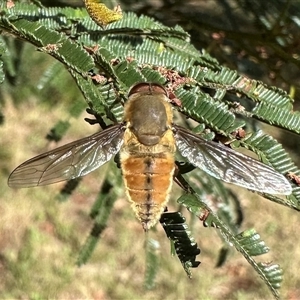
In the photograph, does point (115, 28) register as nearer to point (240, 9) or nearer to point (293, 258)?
point (240, 9)

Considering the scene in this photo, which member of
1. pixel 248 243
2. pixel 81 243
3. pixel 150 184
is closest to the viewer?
pixel 248 243

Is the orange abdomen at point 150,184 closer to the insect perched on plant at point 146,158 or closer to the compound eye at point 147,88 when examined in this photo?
the insect perched on plant at point 146,158

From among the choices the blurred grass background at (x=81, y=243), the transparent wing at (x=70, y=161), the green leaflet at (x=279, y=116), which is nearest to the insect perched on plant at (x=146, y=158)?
the transparent wing at (x=70, y=161)

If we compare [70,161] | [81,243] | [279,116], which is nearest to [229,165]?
[279,116]

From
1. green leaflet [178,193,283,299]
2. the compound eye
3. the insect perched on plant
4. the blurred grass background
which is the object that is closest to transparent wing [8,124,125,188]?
the insect perched on plant

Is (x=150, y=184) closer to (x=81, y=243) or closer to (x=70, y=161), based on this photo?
(x=70, y=161)

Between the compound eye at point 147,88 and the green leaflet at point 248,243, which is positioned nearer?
the green leaflet at point 248,243

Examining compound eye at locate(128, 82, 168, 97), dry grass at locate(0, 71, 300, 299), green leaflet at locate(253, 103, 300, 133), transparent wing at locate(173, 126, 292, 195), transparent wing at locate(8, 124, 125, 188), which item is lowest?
dry grass at locate(0, 71, 300, 299)

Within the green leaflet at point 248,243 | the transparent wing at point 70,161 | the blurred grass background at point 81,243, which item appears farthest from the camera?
the blurred grass background at point 81,243

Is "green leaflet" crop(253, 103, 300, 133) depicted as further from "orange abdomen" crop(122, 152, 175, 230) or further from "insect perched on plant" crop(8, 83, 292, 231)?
"orange abdomen" crop(122, 152, 175, 230)
